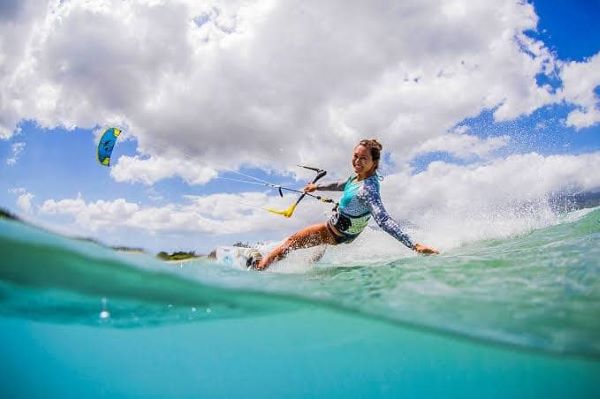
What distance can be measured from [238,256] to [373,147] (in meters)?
3.31

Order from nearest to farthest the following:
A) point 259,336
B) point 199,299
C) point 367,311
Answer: point 367,311 → point 199,299 → point 259,336

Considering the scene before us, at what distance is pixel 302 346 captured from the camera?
13352 mm

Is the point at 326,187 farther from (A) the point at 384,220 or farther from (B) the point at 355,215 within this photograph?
(A) the point at 384,220

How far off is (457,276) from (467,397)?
1246 inches

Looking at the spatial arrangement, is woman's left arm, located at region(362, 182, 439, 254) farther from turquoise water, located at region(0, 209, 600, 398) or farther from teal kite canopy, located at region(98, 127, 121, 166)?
teal kite canopy, located at region(98, 127, 121, 166)

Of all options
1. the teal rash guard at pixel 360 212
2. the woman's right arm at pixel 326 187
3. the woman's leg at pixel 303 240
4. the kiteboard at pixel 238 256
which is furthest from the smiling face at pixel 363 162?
the kiteboard at pixel 238 256

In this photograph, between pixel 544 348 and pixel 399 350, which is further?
pixel 399 350

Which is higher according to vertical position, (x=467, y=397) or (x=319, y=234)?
(x=319, y=234)

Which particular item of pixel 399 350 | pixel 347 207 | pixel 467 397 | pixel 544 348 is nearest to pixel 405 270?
pixel 347 207

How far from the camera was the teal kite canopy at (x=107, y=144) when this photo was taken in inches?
265

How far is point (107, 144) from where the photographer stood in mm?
6844

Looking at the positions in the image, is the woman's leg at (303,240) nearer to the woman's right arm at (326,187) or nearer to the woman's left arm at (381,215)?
the woman's right arm at (326,187)

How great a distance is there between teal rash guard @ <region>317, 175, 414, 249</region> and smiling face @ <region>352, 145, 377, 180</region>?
13 cm

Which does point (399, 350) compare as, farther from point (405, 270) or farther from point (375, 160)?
Result: point (375, 160)
